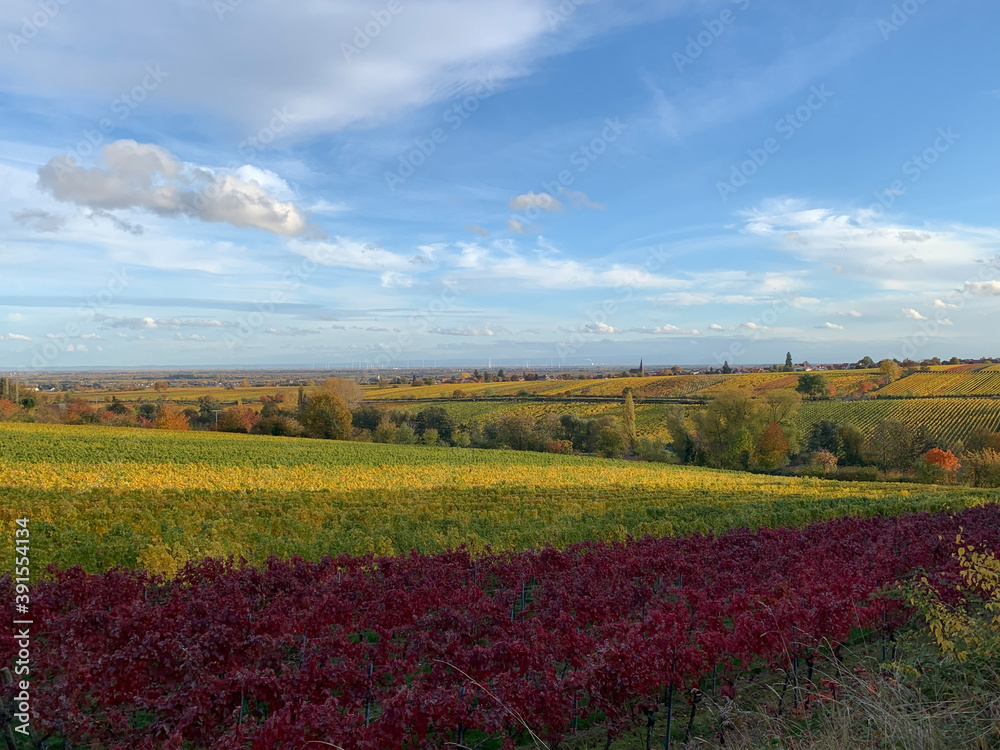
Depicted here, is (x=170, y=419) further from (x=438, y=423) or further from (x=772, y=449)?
(x=772, y=449)

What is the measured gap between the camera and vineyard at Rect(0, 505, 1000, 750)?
14.6 feet

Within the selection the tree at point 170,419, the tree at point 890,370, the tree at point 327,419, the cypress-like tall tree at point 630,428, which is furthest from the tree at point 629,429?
the tree at point 890,370

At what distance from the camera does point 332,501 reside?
19594 mm

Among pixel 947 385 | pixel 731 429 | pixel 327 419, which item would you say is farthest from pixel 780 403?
pixel 327 419

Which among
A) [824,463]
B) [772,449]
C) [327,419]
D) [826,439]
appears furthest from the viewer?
[826,439]

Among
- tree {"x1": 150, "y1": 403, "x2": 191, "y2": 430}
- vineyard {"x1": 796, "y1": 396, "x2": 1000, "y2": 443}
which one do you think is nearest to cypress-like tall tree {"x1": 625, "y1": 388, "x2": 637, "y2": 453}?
vineyard {"x1": 796, "y1": 396, "x2": 1000, "y2": 443}

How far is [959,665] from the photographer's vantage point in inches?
229

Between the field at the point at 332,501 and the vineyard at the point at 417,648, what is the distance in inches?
160

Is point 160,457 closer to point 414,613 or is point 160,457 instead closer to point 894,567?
point 414,613

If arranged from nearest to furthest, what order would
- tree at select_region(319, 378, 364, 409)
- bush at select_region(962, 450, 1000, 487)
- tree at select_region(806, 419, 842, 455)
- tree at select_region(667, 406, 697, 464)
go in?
bush at select_region(962, 450, 1000, 487) → tree at select_region(806, 419, 842, 455) → tree at select_region(667, 406, 697, 464) → tree at select_region(319, 378, 364, 409)

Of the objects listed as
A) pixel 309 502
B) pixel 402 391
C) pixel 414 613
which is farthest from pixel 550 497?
pixel 402 391

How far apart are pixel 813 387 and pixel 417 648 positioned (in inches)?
3809

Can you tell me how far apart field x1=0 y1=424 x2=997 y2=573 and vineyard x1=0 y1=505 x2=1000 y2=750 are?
407 centimetres

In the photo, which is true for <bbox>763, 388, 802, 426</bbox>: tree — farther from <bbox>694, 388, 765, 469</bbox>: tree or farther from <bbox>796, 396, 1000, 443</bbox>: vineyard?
<bbox>796, 396, 1000, 443</bbox>: vineyard
